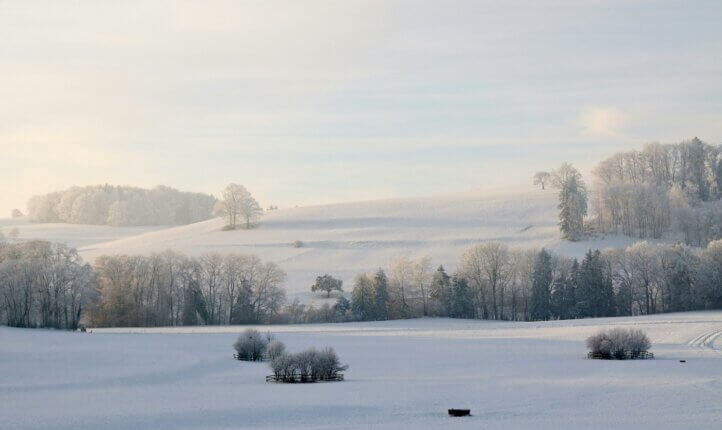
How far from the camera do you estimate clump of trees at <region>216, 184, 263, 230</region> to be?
124 m

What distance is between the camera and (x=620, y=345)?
3956 cm

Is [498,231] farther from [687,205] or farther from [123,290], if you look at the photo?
[123,290]

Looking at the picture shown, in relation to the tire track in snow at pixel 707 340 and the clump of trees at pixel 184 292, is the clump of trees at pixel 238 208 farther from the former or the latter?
the tire track in snow at pixel 707 340

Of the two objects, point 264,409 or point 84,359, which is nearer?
point 264,409

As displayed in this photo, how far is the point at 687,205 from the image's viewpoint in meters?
106

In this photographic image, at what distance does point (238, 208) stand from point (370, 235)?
21891 millimetres

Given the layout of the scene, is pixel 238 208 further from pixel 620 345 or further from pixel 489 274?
pixel 620 345

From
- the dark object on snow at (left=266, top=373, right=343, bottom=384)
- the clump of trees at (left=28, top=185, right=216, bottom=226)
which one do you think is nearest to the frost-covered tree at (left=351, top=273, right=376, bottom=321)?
the dark object on snow at (left=266, top=373, right=343, bottom=384)

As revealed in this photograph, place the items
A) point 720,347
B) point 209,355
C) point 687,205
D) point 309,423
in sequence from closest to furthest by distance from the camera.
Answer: point 309,423 < point 720,347 < point 209,355 < point 687,205

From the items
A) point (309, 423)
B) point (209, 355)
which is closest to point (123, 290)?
point (209, 355)

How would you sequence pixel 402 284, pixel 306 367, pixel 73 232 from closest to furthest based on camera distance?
1. pixel 306 367
2. pixel 402 284
3. pixel 73 232

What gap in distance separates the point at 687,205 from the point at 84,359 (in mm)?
83494

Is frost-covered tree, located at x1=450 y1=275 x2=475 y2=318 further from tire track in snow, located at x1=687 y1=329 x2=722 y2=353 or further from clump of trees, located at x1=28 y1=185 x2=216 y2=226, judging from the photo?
clump of trees, located at x1=28 y1=185 x2=216 y2=226

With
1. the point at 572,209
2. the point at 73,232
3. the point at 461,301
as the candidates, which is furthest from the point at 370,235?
the point at 73,232
